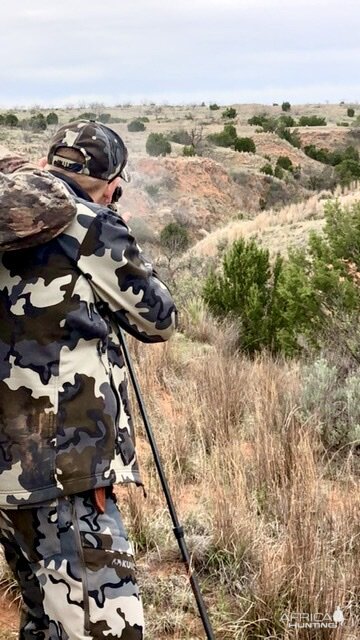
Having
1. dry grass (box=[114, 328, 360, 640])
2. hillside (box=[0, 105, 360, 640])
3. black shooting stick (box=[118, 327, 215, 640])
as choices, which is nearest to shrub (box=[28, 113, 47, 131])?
hillside (box=[0, 105, 360, 640])

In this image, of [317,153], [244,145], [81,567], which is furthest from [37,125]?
[81,567]

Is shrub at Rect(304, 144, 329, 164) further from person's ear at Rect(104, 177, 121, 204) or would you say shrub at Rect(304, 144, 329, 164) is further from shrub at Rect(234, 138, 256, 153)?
person's ear at Rect(104, 177, 121, 204)

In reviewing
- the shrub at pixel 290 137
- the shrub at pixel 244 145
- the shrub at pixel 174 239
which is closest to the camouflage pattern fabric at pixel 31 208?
the shrub at pixel 174 239

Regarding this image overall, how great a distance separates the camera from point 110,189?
2262mm

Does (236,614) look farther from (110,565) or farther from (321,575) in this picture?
(110,565)

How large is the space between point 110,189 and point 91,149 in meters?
0.15

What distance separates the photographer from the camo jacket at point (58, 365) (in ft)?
6.35

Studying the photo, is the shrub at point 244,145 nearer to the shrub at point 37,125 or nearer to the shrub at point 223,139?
the shrub at point 223,139

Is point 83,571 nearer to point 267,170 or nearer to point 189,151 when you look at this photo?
point 189,151

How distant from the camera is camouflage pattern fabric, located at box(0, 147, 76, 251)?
72.8 inches

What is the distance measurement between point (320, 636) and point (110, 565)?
116cm

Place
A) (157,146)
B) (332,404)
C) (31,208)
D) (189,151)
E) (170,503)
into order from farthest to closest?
(189,151) < (157,146) < (332,404) < (170,503) < (31,208)

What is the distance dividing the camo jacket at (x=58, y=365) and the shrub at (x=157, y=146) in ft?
117

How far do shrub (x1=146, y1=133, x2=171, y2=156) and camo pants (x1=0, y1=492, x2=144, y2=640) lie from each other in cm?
3570
